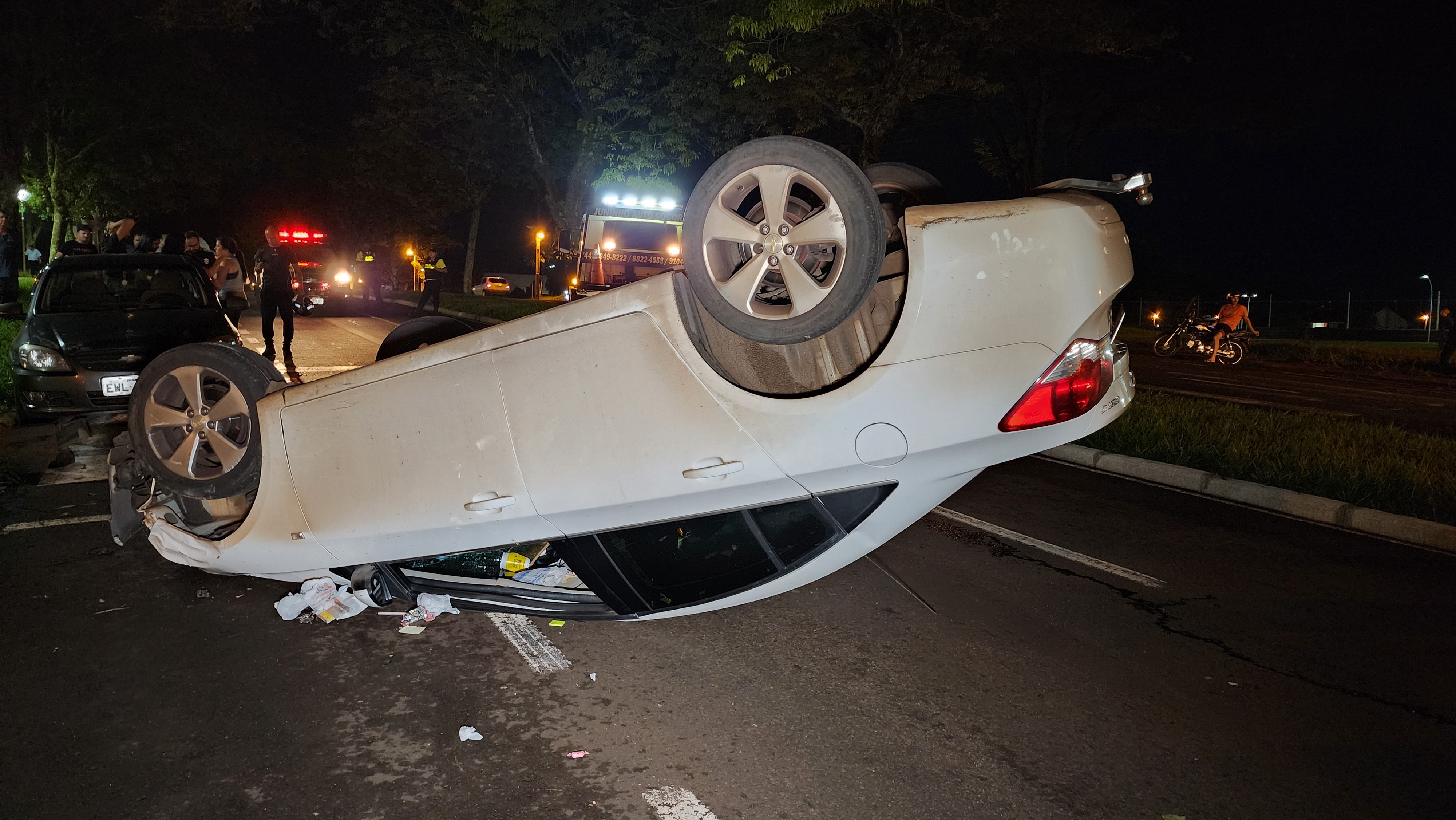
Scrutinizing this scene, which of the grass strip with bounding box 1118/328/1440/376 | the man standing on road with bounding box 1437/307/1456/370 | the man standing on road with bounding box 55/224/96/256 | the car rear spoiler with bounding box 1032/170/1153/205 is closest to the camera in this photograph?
the car rear spoiler with bounding box 1032/170/1153/205

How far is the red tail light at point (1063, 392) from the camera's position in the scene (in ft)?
11.0

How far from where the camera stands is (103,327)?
8891mm

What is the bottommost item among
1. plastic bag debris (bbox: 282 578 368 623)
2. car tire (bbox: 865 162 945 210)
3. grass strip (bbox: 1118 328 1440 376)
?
grass strip (bbox: 1118 328 1440 376)

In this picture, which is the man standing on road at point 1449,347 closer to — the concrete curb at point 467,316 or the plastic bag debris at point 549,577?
the concrete curb at point 467,316

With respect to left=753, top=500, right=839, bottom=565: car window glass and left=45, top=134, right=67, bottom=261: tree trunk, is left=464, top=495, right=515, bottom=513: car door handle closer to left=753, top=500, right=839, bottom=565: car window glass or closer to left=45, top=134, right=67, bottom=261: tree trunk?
left=753, top=500, right=839, bottom=565: car window glass

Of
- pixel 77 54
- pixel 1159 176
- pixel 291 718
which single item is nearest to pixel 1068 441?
pixel 291 718

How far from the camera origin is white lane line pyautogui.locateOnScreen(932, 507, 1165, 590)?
5.33 metres

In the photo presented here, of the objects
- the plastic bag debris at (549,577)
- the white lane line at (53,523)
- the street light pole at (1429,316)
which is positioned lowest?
the street light pole at (1429,316)

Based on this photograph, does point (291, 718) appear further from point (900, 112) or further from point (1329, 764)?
point (900, 112)

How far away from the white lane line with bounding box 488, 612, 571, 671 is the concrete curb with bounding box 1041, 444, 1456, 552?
11.5 ft

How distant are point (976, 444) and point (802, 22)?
13.6 m


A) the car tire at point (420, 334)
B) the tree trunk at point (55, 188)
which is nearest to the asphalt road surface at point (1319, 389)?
Answer: the car tire at point (420, 334)

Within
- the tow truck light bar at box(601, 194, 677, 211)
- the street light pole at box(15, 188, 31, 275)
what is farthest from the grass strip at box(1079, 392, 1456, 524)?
the street light pole at box(15, 188, 31, 275)

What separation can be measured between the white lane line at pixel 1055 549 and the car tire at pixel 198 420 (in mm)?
4230
